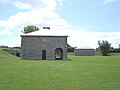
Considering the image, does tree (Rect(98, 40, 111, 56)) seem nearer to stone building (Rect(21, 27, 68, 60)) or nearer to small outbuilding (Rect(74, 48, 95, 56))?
small outbuilding (Rect(74, 48, 95, 56))

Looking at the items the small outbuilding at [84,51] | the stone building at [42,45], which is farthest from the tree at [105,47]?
the stone building at [42,45]

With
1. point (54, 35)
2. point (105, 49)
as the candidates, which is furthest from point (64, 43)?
point (105, 49)

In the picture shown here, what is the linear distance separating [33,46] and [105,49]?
55.8m

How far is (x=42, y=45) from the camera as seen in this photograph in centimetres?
5462

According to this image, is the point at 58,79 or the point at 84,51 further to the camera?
the point at 84,51

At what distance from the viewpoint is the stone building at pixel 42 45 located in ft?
178

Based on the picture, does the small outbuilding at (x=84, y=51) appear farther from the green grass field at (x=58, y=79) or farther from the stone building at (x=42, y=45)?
the green grass field at (x=58, y=79)

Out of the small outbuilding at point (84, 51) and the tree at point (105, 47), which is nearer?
the small outbuilding at point (84, 51)

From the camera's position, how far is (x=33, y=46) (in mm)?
54500

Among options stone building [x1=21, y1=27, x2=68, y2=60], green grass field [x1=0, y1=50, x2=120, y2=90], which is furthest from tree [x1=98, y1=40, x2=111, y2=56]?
green grass field [x1=0, y1=50, x2=120, y2=90]

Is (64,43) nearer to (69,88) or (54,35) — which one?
(54,35)

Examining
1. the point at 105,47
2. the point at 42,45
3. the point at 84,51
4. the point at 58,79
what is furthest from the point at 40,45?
the point at 105,47

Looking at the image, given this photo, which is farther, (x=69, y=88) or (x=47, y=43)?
(x=47, y=43)

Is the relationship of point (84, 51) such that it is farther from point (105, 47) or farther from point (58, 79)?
point (58, 79)
